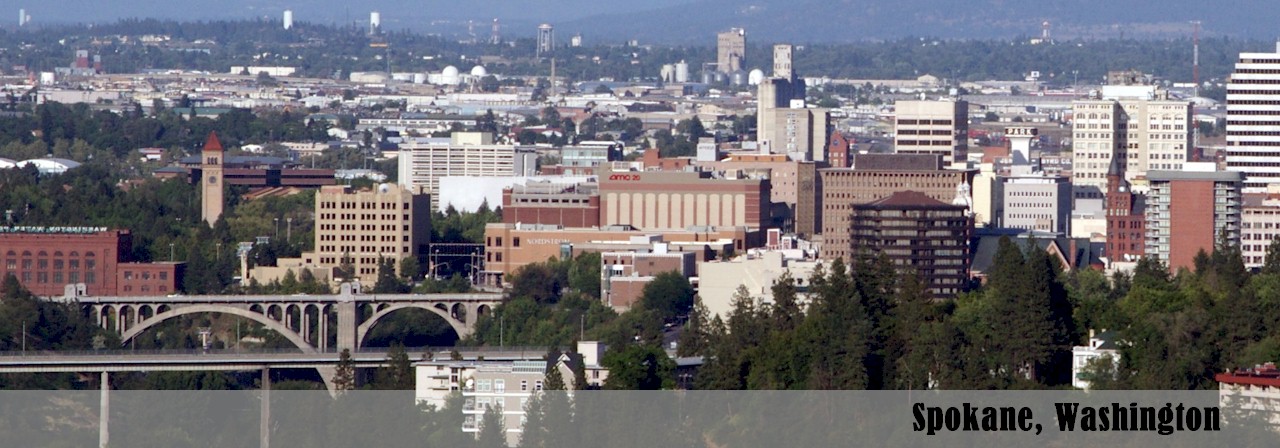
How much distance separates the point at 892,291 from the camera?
65.8 metres

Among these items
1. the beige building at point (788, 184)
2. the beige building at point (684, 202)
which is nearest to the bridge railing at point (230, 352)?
the beige building at point (684, 202)

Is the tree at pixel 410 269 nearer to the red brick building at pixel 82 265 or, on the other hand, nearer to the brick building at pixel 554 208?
the brick building at pixel 554 208

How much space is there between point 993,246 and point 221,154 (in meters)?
39.5

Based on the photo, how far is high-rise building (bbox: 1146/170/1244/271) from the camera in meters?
93.8

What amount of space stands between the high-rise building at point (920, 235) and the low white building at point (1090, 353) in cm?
2422

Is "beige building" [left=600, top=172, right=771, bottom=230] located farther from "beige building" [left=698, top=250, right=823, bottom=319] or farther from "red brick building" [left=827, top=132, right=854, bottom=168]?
"beige building" [left=698, top=250, right=823, bottom=319]

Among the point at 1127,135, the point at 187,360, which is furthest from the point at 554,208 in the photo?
the point at 187,360

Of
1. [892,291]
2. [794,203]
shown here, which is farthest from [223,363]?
[794,203]

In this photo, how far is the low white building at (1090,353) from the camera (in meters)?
59.2

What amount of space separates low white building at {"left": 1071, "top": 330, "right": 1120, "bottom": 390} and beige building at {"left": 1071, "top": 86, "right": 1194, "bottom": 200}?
59871 millimetres

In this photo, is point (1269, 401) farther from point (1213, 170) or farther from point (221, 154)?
point (221, 154)

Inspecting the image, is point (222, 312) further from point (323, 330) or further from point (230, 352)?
point (230, 352)

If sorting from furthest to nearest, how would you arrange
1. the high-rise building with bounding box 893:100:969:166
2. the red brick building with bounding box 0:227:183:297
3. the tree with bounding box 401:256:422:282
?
the high-rise building with bounding box 893:100:969:166, the tree with bounding box 401:256:422:282, the red brick building with bounding box 0:227:183:297

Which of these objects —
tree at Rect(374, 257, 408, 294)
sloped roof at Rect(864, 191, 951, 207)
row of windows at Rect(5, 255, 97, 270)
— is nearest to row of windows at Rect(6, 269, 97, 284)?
row of windows at Rect(5, 255, 97, 270)
